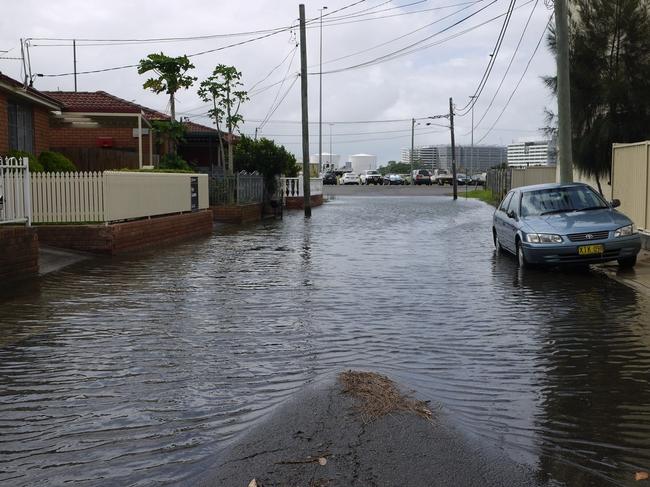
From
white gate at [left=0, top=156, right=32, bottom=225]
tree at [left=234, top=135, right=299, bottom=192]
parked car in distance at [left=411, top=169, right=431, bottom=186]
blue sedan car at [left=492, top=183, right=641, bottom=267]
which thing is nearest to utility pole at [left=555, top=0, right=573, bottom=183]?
blue sedan car at [left=492, top=183, right=641, bottom=267]

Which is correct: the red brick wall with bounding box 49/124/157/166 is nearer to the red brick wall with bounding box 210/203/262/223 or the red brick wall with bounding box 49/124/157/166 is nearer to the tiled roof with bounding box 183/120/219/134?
the red brick wall with bounding box 210/203/262/223

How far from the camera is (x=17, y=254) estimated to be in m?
12.2

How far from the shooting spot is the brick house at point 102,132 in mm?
25945

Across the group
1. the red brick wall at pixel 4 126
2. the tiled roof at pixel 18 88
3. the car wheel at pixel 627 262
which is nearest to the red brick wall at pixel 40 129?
the tiled roof at pixel 18 88

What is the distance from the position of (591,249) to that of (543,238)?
79 centimetres

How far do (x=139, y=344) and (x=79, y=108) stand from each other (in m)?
24.4

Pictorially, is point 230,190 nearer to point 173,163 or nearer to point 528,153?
point 173,163

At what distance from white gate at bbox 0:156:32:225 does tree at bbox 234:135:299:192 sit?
22965mm

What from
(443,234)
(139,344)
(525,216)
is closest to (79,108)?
(443,234)

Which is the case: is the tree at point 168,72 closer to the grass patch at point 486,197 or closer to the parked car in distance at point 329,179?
the grass patch at point 486,197

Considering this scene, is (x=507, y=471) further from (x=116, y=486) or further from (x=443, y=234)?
Answer: (x=443, y=234)

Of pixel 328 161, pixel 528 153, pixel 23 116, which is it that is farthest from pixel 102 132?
pixel 328 161

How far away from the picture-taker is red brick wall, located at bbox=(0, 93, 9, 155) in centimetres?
2002

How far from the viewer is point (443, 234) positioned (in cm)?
2269
